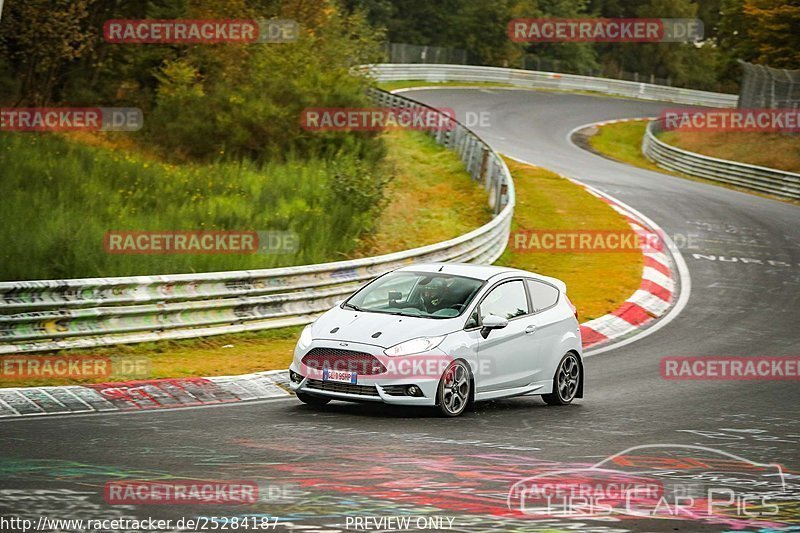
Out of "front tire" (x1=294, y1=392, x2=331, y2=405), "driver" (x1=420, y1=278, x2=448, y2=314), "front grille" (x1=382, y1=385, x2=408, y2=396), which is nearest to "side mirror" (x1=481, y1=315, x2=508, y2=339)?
"driver" (x1=420, y1=278, x2=448, y2=314)

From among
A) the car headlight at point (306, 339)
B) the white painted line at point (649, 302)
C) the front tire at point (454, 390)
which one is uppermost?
the car headlight at point (306, 339)

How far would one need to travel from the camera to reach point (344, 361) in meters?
11.7

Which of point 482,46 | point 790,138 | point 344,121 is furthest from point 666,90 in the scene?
point 344,121

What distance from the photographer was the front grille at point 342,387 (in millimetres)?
11531

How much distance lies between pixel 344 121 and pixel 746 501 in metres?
25.3

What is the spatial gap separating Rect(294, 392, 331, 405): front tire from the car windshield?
108cm

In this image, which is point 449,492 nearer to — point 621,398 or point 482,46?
point 621,398

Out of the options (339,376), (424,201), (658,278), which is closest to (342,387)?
(339,376)

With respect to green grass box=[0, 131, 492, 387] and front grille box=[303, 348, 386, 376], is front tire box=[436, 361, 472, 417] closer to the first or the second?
front grille box=[303, 348, 386, 376]

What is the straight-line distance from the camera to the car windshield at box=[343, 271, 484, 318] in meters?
12.5

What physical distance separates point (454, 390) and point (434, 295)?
4.14 ft

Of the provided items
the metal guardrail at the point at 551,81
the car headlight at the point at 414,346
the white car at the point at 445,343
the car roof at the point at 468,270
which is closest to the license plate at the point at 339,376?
the white car at the point at 445,343

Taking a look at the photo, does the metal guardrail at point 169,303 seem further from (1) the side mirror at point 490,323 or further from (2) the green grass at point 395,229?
(1) the side mirror at point 490,323

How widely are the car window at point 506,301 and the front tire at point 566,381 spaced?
863 mm
